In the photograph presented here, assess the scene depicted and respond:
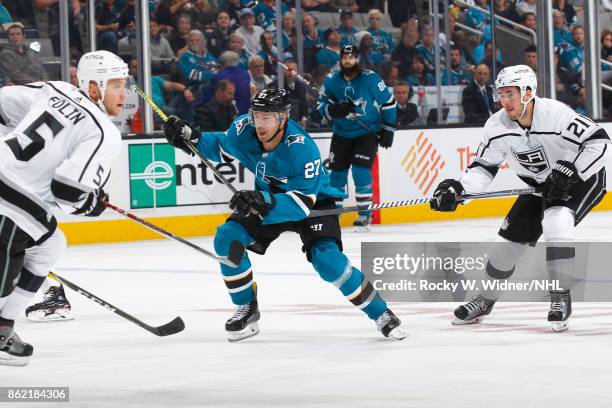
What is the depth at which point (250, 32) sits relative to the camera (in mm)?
→ 10281

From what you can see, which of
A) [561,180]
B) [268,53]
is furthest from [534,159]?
[268,53]

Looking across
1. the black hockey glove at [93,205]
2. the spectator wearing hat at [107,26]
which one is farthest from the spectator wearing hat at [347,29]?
the black hockey glove at [93,205]

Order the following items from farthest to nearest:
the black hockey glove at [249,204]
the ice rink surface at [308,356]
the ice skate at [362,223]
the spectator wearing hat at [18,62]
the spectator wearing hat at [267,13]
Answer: the spectator wearing hat at [267,13] < the ice skate at [362,223] < the spectator wearing hat at [18,62] < the black hockey glove at [249,204] < the ice rink surface at [308,356]

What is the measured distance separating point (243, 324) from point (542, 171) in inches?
52.3

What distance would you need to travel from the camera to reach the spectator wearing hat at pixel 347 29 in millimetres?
11148

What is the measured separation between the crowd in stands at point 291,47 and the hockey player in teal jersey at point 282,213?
4.11 m

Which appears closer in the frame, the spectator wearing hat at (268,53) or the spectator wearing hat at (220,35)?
the spectator wearing hat at (220,35)

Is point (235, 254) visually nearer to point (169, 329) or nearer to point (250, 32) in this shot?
point (169, 329)

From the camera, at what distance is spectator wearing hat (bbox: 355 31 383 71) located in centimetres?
1124

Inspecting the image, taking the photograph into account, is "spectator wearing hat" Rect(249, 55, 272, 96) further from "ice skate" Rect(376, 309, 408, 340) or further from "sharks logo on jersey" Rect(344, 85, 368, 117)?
"ice skate" Rect(376, 309, 408, 340)

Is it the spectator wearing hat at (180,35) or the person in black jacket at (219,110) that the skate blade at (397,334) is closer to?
the person in black jacket at (219,110)

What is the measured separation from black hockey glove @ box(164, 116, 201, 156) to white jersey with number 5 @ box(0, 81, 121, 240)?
3.37 ft

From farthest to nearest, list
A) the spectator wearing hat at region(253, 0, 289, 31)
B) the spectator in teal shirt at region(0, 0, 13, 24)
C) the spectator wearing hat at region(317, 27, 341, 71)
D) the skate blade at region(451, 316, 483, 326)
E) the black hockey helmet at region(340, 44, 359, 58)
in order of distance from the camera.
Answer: the spectator wearing hat at region(317, 27, 341, 71)
the spectator wearing hat at region(253, 0, 289, 31)
the black hockey helmet at region(340, 44, 359, 58)
the spectator in teal shirt at region(0, 0, 13, 24)
the skate blade at region(451, 316, 483, 326)

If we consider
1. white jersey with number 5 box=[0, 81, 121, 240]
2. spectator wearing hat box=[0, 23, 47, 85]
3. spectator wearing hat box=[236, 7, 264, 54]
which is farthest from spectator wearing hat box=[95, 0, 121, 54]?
white jersey with number 5 box=[0, 81, 121, 240]
